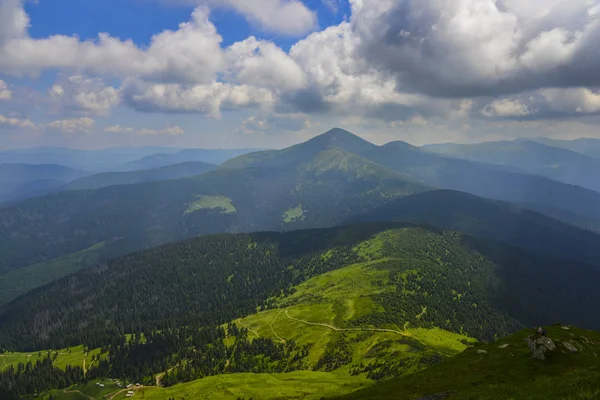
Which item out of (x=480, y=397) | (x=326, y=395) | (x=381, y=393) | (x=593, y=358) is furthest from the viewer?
(x=326, y=395)

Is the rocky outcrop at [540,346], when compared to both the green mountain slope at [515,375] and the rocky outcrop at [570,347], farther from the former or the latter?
the rocky outcrop at [570,347]

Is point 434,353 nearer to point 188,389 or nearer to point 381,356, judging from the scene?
point 381,356

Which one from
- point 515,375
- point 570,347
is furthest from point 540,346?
point 515,375

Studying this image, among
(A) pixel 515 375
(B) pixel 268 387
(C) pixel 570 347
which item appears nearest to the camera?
(A) pixel 515 375

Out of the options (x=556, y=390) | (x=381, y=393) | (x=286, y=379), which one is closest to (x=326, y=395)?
(x=286, y=379)

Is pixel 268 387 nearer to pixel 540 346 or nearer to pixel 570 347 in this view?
pixel 540 346

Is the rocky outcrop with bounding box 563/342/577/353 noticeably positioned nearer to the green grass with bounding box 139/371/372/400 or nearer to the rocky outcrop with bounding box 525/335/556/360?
the rocky outcrop with bounding box 525/335/556/360
